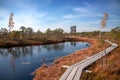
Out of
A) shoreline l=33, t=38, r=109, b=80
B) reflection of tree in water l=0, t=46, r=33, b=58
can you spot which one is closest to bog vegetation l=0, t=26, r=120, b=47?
reflection of tree in water l=0, t=46, r=33, b=58

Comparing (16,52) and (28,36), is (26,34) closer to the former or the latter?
(28,36)

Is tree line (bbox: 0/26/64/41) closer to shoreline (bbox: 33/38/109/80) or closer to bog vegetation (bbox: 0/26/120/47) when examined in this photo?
bog vegetation (bbox: 0/26/120/47)

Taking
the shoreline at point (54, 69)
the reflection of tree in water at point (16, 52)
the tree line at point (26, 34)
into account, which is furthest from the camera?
the tree line at point (26, 34)

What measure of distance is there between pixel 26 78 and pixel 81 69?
345 inches

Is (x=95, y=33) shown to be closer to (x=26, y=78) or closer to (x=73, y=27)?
(x=73, y=27)

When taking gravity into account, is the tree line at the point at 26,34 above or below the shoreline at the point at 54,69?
above

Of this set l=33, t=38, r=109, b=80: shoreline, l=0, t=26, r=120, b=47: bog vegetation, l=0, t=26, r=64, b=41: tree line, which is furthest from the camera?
l=0, t=26, r=64, b=41: tree line

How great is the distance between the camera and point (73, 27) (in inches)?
6275

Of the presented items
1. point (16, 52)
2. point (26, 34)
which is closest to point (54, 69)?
point (16, 52)

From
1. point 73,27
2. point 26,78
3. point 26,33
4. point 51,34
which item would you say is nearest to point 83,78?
point 26,78

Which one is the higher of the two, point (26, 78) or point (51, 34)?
point (51, 34)

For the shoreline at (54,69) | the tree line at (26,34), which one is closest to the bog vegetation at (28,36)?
the tree line at (26,34)

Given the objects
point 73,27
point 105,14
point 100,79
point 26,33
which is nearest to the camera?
point 100,79

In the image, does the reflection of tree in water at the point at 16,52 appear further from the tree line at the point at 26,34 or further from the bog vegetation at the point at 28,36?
the tree line at the point at 26,34
